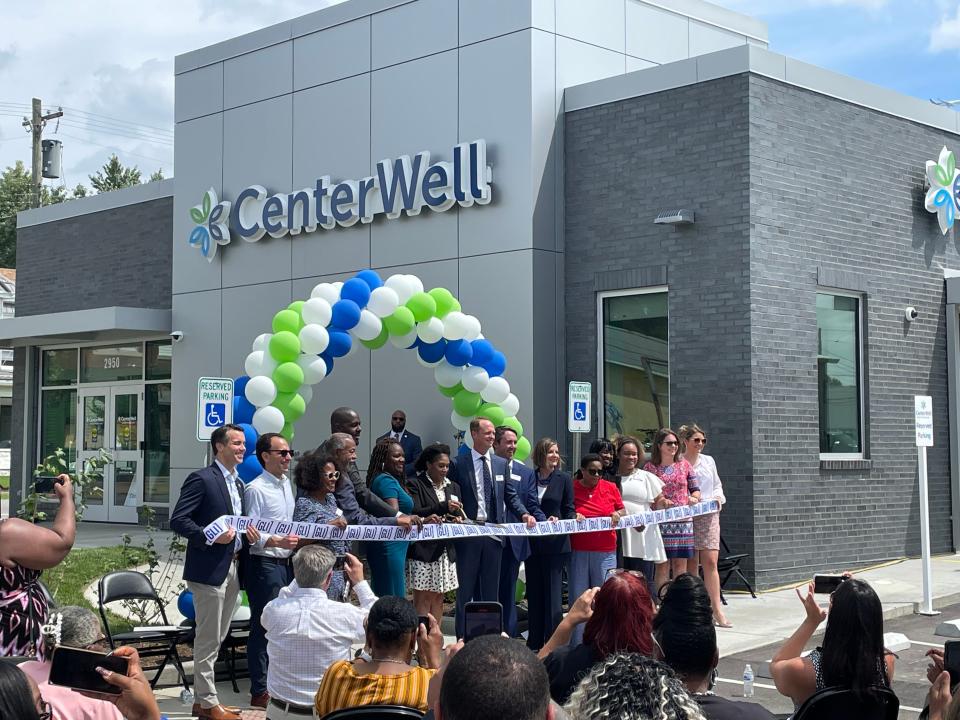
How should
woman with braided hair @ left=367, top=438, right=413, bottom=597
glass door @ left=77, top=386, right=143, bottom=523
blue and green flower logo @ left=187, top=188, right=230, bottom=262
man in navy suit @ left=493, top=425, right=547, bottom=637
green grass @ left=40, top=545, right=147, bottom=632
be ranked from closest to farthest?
woman with braided hair @ left=367, top=438, right=413, bottom=597 < man in navy suit @ left=493, top=425, right=547, bottom=637 < green grass @ left=40, top=545, right=147, bottom=632 < blue and green flower logo @ left=187, top=188, right=230, bottom=262 < glass door @ left=77, top=386, right=143, bottom=523

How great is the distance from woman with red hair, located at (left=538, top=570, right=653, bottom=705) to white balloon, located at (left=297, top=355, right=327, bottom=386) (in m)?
8.43

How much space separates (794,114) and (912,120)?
2.51m

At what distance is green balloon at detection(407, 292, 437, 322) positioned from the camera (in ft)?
42.4

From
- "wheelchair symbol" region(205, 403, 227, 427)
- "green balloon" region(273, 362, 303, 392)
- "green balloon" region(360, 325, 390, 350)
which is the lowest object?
"wheelchair symbol" region(205, 403, 227, 427)

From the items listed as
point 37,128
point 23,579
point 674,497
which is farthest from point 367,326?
point 37,128

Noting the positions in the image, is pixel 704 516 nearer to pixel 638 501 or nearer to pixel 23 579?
pixel 638 501

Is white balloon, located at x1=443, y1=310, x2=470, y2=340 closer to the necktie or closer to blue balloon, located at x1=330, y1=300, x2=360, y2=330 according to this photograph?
blue balloon, located at x1=330, y1=300, x2=360, y2=330

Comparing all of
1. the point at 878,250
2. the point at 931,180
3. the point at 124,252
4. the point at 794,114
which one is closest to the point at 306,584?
the point at 794,114

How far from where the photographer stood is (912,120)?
608 inches

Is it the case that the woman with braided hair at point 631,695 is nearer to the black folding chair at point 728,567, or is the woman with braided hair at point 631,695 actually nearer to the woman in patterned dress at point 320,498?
the woman in patterned dress at point 320,498

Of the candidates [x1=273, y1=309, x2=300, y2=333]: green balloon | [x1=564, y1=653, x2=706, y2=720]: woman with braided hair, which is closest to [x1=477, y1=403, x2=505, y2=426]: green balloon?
[x1=273, y1=309, x2=300, y2=333]: green balloon

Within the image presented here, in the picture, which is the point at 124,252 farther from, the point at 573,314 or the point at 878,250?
the point at 878,250

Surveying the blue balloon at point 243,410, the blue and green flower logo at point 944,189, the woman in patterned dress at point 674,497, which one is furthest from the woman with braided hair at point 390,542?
the blue and green flower logo at point 944,189

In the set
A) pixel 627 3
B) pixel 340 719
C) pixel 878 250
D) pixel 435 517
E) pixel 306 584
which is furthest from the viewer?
pixel 627 3
